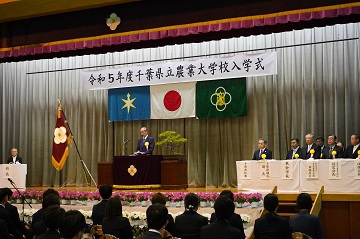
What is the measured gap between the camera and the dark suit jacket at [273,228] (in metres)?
4.34

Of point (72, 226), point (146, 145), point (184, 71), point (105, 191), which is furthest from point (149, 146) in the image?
point (72, 226)

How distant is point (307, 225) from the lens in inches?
189

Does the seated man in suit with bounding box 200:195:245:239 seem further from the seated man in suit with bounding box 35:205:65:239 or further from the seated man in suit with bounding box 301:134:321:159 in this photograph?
the seated man in suit with bounding box 301:134:321:159

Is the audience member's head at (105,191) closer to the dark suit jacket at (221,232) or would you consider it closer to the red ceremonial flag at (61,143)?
the dark suit jacket at (221,232)

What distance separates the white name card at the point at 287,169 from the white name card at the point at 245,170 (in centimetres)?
66

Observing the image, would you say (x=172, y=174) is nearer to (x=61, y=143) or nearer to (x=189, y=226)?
(x=61, y=143)

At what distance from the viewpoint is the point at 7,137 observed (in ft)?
48.9

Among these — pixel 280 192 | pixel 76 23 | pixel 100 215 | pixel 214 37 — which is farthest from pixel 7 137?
pixel 100 215

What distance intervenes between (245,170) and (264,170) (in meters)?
0.42

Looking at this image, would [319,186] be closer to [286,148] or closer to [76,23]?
[286,148]

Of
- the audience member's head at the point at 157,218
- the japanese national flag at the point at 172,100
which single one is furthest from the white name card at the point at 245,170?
the audience member's head at the point at 157,218

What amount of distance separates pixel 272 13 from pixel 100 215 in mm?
5313

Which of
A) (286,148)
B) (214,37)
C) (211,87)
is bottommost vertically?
(286,148)

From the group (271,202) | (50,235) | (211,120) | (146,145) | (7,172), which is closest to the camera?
(50,235)
